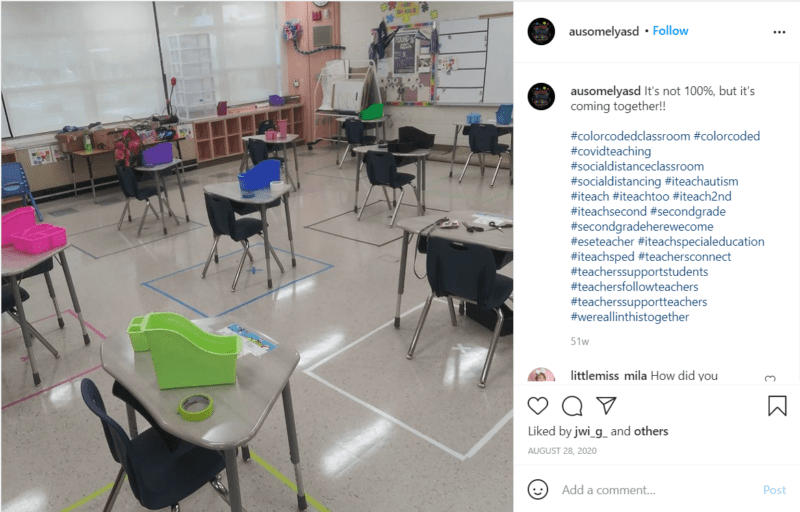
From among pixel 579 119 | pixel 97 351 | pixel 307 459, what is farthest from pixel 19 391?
pixel 579 119

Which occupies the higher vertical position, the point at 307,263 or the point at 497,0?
the point at 497,0

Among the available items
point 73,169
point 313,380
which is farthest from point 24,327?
point 73,169

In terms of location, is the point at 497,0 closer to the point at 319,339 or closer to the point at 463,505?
the point at 319,339

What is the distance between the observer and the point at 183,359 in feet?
6.65

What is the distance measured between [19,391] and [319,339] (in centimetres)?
183

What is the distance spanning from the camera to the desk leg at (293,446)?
228 cm

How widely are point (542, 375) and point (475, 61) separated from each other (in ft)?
29.2

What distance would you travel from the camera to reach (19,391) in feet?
10.9

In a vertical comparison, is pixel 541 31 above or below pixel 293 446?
above

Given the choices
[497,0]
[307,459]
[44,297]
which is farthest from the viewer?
[497,0]

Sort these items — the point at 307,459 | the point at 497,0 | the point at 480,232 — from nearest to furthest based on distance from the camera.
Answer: the point at 307,459
the point at 480,232
the point at 497,0

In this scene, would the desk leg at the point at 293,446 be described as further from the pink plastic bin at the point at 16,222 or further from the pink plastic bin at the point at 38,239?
the pink plastic bin at the point at 16,222

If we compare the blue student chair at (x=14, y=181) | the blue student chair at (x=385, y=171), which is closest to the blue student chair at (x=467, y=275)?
the blue student chair at (x=385, y=171)

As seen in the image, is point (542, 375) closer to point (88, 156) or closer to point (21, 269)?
point (21, 269)
